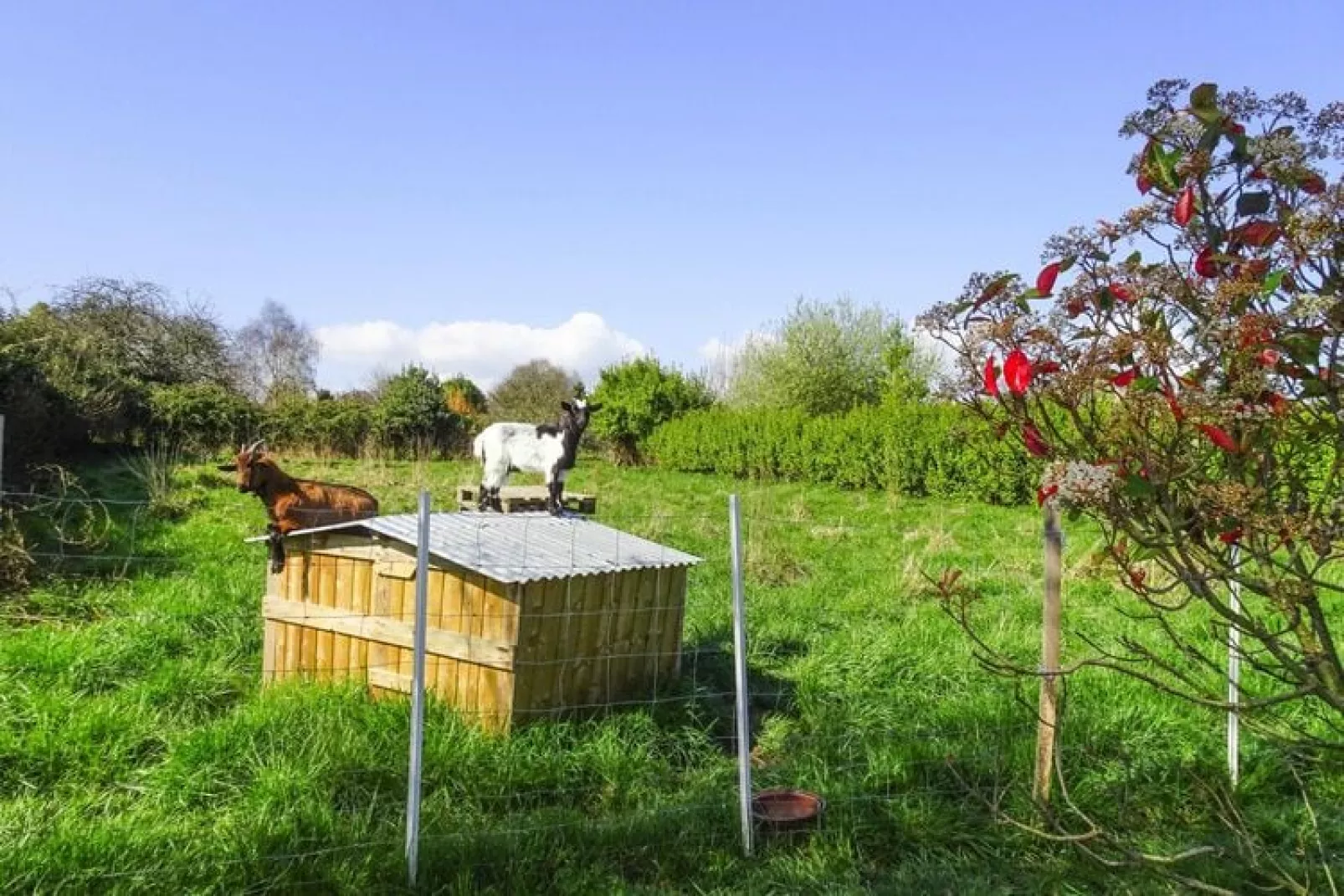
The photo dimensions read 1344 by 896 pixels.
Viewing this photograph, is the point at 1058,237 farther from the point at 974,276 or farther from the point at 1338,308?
the point at 1338,308

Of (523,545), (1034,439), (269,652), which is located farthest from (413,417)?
(1034,439)

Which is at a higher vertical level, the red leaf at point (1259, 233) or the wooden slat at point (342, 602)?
the red leaf at point (1259, 233)

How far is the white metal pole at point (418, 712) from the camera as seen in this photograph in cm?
383

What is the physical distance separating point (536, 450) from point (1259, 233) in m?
6.97

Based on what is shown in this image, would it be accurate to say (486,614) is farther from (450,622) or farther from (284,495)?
(284,495)

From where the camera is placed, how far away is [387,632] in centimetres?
531

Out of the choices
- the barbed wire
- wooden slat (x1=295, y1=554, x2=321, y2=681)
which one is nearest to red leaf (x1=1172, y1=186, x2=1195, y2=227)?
the barbed wire

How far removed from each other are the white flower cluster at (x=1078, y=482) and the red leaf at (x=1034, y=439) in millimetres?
144

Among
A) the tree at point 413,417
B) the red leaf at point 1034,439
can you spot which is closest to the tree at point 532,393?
the tree at point 413,417

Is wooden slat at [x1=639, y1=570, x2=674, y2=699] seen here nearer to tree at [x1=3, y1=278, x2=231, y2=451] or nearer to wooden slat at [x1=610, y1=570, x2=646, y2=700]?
wooden slat at [x1=610, y1=570, x2=646, y2=700]

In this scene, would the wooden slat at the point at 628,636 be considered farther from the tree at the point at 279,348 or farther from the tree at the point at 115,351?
the tree at the point at 279,348

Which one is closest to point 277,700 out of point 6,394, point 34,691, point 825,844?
point 34,691

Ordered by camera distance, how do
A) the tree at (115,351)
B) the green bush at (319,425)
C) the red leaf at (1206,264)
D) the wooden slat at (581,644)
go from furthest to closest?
the green bush at (319,425)
the tree at (115,351)
the wooden slat at (581,644)
the red leaf at (1206,264)

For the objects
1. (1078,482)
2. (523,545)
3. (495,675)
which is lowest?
(495,675)
